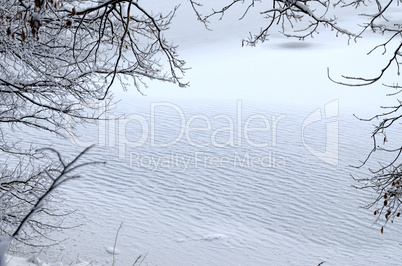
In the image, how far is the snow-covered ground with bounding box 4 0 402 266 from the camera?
30.6 feet

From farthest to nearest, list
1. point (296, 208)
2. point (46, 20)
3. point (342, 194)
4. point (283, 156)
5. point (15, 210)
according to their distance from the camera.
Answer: point (283, 156)
point (342, 194)
point (296, 208)
point (15, 210)
point (46, 20)

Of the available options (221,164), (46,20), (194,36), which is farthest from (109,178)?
(194,36)

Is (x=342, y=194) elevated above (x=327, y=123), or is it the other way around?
(x=327, y=123)

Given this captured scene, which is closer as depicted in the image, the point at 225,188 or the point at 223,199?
the point at 223,199

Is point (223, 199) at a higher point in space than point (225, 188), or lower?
lower

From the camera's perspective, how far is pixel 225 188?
40.7 ft

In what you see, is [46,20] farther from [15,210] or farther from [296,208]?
[296,208]

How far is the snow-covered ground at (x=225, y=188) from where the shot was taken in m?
9.31

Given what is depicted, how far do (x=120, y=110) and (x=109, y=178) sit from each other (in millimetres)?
7283

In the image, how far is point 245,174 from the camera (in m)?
13.3

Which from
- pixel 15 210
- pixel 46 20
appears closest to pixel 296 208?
pixel 15 210

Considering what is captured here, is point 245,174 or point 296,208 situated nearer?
point 296,208

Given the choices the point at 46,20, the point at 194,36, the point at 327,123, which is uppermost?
the point at 194,36

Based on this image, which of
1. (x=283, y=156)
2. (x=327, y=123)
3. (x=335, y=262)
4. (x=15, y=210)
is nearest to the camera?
(x=15, y=210)
